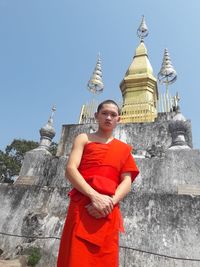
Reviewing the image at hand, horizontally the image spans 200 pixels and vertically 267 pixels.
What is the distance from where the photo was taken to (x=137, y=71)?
13383mm

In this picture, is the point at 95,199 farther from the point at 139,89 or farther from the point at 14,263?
the point at 139,89

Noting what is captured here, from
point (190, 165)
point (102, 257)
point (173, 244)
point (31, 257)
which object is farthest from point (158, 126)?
point (102, 257)

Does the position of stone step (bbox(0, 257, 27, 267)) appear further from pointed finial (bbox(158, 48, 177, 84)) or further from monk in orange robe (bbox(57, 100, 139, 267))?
pointed finial (bbox(158, 48, 177, 84))

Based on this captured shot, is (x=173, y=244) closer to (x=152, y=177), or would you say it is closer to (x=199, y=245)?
(x=199, y=245)

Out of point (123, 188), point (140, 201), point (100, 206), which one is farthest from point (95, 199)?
point (140, 201)

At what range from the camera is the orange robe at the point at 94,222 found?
174 centimetres

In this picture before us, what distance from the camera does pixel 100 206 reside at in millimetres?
1778

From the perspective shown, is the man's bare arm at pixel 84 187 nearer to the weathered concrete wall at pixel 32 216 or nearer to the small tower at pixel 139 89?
the weathered concrete wall at pixel 32 216

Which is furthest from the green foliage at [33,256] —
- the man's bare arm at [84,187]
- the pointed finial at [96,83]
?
the pointed finial at [96,83]

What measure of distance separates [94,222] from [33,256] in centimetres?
334

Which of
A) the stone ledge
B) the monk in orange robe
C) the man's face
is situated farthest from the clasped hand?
the stone ledge

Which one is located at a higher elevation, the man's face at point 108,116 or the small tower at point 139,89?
the small tower at point 139,89

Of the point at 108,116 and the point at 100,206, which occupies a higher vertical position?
the point at 108,116

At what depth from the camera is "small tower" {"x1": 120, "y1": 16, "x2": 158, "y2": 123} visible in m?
10.1
